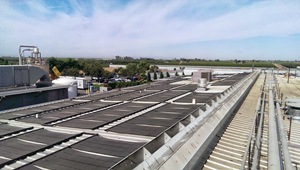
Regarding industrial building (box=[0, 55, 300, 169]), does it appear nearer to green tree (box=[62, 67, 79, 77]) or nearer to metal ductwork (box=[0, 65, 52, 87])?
metal ductwork (box=[0, 65, 52, 87])

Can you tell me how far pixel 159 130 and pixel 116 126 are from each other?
167cm

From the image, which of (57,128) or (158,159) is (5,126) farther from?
(158,159)

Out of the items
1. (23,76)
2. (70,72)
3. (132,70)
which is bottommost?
(70,72)

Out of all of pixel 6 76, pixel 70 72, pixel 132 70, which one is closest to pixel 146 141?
pixel 6 76

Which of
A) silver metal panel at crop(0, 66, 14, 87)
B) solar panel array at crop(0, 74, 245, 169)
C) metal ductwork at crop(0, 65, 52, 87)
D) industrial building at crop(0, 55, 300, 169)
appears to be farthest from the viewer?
metal ductwork at crop(0, 65, 52, 87)

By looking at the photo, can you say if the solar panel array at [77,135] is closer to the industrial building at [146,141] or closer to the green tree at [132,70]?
the industrial building at [146,141]

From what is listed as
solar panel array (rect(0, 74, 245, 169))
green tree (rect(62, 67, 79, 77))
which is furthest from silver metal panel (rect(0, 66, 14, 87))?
green tree (rect(62, 67, 79, 77))

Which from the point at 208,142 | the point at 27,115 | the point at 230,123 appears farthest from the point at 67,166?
the point at 27,115

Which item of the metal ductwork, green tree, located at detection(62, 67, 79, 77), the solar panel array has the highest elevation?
the metal ductwork

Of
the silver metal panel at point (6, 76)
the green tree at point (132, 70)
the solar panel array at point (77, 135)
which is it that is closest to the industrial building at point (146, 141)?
the solar panel array at point (77, 135)

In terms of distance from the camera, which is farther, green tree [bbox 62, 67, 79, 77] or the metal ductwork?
green tree [bbox 62, 67, 79, 77]

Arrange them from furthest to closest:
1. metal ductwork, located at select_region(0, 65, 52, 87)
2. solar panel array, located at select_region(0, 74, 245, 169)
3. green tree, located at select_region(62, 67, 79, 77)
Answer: green tree, located at select_region(62, 67, 79, 77) → metal ductwork, located at select_region(0, 65, 52, 87) → solar panel array, located at select_region(0, 74, 245, 169)

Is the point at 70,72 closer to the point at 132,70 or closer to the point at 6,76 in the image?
the point at 132,70

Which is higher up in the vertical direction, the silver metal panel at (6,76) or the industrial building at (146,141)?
the silver metal panel at (6,76)
